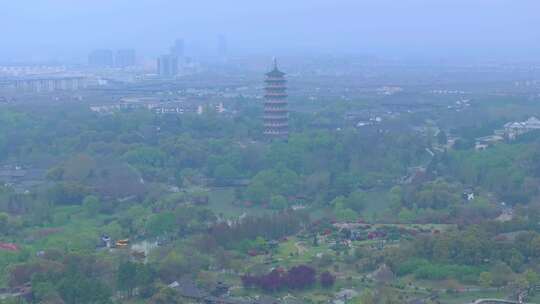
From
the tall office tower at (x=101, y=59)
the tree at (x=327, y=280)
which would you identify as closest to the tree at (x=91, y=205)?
the tree at (x=327, y=280)

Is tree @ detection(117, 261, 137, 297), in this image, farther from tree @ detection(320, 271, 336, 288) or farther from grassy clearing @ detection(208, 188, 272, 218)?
grassy clearing @ detection(208, 188, 272, 218)

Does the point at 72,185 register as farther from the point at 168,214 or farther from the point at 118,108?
the point at 118,108

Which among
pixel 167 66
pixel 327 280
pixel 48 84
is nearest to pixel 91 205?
pixel 327 280

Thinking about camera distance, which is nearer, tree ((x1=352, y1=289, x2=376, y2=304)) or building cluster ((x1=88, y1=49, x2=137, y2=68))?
tree ((x1=352, y1=289, x2=376, y2=304))

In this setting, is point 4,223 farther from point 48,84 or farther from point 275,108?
point 48,84

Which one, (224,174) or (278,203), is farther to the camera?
(224,174)

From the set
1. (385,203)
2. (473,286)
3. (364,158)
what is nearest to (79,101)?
(364,158)

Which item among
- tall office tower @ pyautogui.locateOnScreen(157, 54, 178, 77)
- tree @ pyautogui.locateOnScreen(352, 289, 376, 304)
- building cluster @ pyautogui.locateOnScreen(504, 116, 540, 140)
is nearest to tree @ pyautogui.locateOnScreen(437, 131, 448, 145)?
building cluster @ pyautogui.locateOnScreen(504, 116, 540, 140)

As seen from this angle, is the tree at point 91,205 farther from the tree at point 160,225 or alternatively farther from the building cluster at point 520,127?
the building cluster at point 520,127

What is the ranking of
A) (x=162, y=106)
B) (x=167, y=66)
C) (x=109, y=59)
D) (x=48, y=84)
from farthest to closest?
1. (x=109, y=59)
2. (x=167, y=66)
3. (x=48, y=84)
4. (x=162, y=106)
